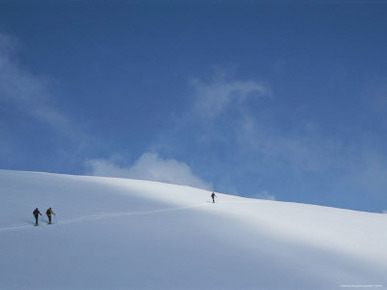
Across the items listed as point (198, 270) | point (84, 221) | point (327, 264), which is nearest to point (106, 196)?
point (84, 221)

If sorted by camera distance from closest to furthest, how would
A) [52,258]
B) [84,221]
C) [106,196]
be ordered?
[52,258] → [84,221] → [106,196]

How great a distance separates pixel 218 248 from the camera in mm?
15070

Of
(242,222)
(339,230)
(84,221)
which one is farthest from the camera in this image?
(339,230)

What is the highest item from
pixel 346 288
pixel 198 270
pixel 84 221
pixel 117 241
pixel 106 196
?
pixel 106 196

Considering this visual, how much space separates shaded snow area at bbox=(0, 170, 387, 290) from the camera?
35.8 feet

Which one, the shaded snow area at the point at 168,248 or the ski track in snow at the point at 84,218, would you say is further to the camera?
the ski track in snow at the point at 84,218

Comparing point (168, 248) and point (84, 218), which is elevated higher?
point (84, 218)

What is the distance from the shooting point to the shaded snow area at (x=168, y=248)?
35.8ft

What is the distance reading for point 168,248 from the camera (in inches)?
560

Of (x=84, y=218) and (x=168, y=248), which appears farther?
(x=84, y=218)

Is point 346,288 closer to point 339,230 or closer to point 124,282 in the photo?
point 124,282

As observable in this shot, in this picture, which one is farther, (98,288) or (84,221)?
(84,221)

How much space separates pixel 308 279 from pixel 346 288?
1.40 meters

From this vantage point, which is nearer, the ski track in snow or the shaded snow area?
the shaded snow area
